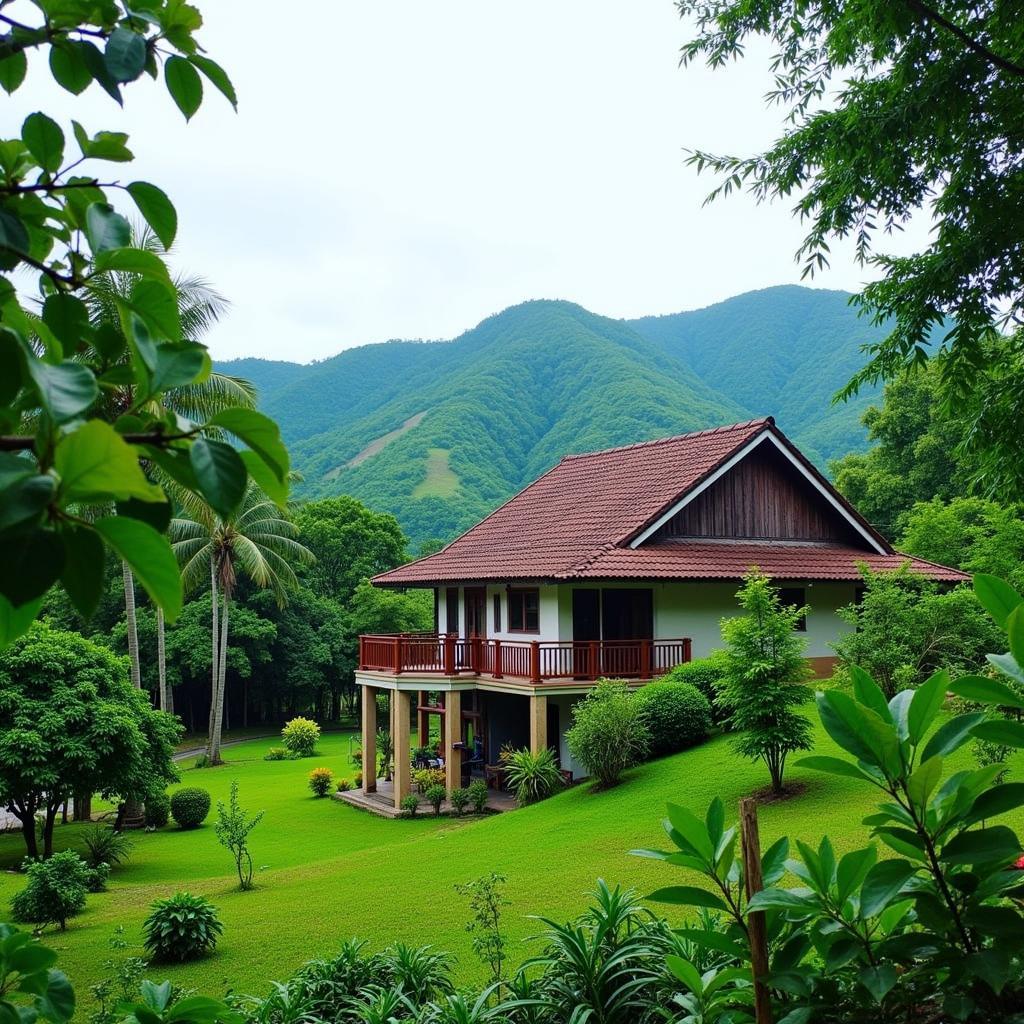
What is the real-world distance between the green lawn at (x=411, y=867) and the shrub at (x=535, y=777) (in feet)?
3.21

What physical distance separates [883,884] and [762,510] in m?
21.2

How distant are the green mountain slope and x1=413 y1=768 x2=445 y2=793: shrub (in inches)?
1991

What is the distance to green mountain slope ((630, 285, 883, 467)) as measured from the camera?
251ft

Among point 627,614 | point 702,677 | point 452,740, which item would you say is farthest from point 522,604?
point 702,677

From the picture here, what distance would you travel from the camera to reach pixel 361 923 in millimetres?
9836

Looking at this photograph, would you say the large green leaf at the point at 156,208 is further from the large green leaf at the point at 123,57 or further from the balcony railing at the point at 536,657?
the balcony railing at the point at 536,657

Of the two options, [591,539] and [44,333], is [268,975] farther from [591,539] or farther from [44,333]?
[591,539]

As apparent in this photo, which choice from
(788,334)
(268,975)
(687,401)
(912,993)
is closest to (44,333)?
(912,993)

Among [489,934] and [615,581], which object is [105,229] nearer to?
[489,934]

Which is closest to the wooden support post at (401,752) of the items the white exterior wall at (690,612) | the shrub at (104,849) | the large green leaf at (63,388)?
the white exterior wall at (690,612)

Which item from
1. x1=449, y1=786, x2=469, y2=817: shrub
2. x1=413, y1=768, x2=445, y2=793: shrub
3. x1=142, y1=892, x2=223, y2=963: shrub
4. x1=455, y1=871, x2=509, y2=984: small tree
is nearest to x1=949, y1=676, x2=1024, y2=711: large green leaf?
x1=455, y1=871, x2=509, y2=984: small tree

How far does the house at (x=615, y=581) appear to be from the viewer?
19.1 meters

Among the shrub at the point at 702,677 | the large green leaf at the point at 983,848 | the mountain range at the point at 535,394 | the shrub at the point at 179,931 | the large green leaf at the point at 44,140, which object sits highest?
the mountain range at the point at 535,394

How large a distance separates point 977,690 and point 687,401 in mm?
73510
